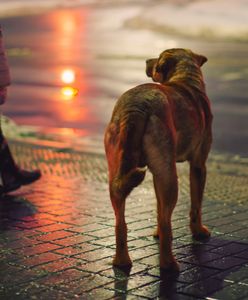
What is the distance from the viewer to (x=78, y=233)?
672 cm

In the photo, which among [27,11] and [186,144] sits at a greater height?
[186,144]

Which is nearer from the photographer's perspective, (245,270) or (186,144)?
(245,270)

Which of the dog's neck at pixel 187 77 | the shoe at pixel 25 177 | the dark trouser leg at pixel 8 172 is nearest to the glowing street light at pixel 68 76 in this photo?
the shoe at pixel 25 177

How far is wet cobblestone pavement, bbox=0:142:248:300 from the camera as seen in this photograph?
522cm

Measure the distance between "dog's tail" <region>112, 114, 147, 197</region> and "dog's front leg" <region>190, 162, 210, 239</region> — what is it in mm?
1140

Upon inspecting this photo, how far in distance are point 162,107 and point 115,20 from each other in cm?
3462

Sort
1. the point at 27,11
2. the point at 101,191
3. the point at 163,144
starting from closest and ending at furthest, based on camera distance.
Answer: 1. the point at 163,144
2. the point at 101,191
3. the point at 27,11

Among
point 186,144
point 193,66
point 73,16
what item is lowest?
point 73,16

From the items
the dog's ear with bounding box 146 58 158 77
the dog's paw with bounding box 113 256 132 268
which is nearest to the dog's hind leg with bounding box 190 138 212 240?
the dog's ear with bounding box 146 58 158 77

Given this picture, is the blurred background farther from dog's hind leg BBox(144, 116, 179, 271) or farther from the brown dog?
dog's hind leg BBox(144, 116, 179, 271)

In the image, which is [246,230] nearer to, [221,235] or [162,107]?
[221,235]

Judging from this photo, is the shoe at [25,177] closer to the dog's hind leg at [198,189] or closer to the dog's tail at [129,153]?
the dog's hind leg at [198,189]

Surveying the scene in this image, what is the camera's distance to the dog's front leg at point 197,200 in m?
6.51

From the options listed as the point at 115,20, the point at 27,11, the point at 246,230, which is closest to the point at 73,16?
the point at 27,11
